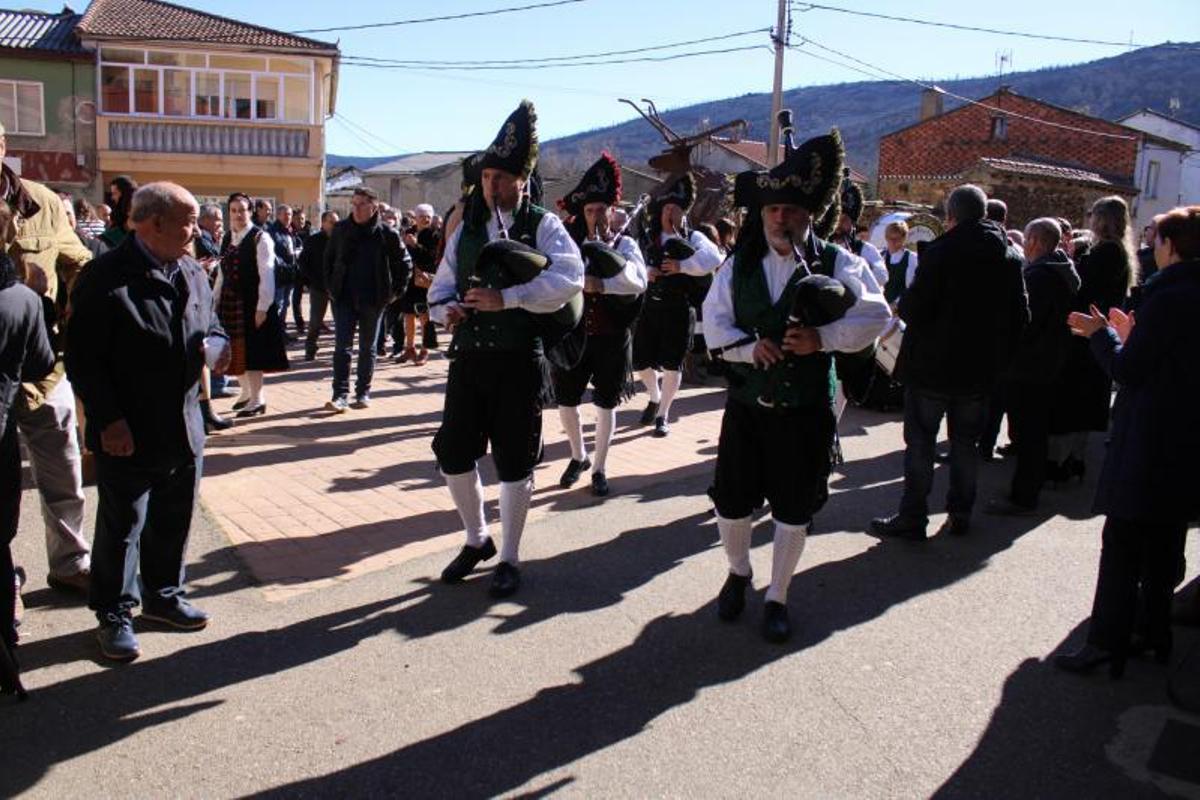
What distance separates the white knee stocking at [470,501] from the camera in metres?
4.98

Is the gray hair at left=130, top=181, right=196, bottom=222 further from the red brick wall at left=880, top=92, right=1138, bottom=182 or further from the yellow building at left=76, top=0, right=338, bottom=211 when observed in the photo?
the red brick wall at left=880, top=92, right=1138, bottom=182

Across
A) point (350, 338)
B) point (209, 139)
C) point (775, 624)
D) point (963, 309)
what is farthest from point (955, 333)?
point (209, 139)

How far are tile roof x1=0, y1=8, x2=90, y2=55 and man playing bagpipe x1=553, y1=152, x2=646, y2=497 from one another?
29.1 meters

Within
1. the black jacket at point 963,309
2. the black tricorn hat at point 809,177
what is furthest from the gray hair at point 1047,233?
the black tricorn hat at point 809,177

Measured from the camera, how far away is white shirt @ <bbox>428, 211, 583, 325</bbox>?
15.2ft

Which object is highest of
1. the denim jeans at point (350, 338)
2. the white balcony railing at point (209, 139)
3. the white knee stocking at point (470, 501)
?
the white balcony railing at point (209, 139)

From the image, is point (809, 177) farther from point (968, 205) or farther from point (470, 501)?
point (470, 501)

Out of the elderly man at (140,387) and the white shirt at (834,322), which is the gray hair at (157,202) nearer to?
the elderly man at (140,387)

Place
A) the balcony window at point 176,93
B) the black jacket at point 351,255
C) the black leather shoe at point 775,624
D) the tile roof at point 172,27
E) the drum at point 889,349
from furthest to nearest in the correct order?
the balcony window at point 176,93 → the tile roof at point 172,27 → the drum at point 889,349 → the black jacket at point 351,255 → the black leather shoe at point 775,624

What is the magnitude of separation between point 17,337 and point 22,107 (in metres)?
31.3

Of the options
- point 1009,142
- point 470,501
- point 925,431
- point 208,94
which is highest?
point 1009,142

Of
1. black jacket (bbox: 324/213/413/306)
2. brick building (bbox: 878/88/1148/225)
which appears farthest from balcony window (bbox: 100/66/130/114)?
black jacket (bbox: 324/213/413/306)

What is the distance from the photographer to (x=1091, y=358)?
731 centimetres

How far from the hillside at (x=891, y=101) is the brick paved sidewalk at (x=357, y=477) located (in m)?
76.2
